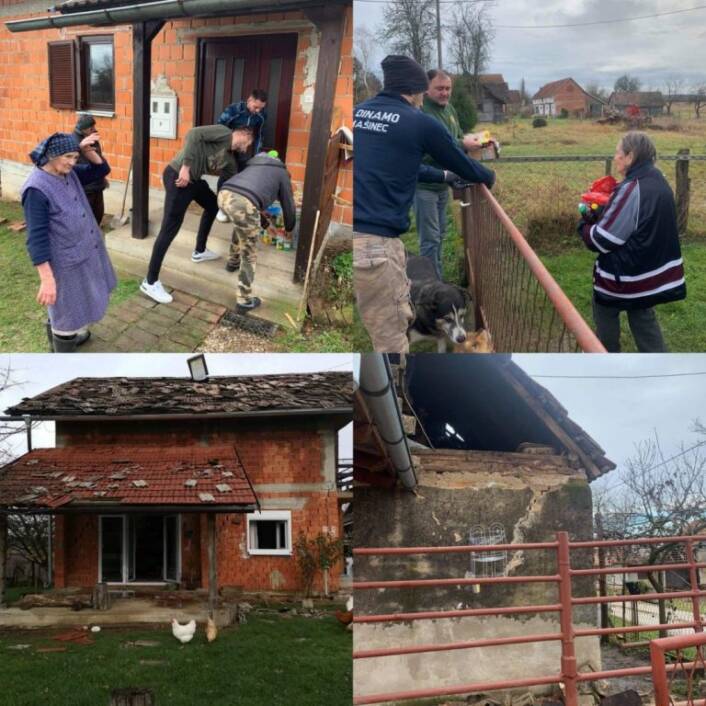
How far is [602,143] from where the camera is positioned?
266 centimetres

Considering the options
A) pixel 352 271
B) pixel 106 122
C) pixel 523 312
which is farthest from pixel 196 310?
pixel 523 312

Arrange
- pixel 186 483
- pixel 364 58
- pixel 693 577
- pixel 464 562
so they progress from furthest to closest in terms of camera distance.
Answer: pixel 693 577 → pixel 464 562 → pixel 186 483 → pixel 364 58

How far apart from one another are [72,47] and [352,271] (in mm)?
1287

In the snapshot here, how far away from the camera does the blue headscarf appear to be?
8.63 feet

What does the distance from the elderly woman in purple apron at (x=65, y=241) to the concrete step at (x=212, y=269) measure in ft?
0.27

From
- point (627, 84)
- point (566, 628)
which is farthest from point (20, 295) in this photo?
point (566, 628)

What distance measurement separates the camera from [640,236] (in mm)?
2633

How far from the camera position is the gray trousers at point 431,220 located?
8.43 ft

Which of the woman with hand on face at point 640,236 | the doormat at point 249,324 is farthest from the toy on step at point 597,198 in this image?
the doormat at point 249,324

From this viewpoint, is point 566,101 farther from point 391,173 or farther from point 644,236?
point 391,173

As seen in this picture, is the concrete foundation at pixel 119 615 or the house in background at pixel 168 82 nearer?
the house in background at pixel 168 82

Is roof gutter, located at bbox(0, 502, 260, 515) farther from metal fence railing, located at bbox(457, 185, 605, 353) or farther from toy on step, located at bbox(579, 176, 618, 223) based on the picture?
toy on step, located at bbox(579, 176, 618, 223)

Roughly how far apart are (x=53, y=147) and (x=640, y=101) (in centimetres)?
206

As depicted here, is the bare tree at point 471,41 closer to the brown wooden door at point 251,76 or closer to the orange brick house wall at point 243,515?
the brown wooden door at point 251,76
